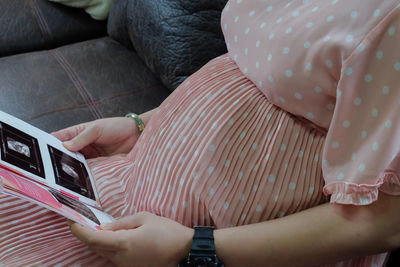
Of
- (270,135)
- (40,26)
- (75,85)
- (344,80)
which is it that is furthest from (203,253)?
(40,26)

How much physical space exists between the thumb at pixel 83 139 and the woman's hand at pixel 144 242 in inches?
8.8

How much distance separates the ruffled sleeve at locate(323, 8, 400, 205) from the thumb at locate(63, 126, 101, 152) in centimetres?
49

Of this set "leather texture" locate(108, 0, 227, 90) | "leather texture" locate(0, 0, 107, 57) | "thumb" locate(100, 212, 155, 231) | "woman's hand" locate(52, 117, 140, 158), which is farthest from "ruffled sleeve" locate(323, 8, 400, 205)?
"leather texture" locate(0, 0, 107, 57)

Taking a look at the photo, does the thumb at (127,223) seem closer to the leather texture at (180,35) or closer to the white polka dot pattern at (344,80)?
the white polka dot pattern at (344,80)

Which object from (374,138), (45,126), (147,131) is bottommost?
(45,126)

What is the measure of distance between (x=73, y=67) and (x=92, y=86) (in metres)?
0.13

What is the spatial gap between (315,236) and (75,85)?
36.4 inches

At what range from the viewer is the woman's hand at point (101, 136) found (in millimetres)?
887

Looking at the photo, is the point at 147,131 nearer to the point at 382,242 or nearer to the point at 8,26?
the point at 382,242

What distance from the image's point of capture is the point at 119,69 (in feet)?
4.55

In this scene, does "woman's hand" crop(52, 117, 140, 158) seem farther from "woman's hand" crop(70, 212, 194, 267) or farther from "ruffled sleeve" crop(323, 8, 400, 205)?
"ruffled sleeve" crop(323, 8, 400, 205)

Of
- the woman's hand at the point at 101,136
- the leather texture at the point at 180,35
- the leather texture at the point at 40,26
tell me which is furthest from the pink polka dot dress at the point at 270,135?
the leather texture at the point at 40,26

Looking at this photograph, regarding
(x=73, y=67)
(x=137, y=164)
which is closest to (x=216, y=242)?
(x=137, y=164)

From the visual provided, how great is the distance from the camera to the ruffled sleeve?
1.87 feet
